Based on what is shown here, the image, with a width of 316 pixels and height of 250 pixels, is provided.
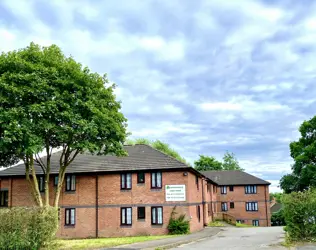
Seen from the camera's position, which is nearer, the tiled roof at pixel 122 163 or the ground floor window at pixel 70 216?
the tiled roof at pixel 122 163

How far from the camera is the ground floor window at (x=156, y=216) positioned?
2670 cm

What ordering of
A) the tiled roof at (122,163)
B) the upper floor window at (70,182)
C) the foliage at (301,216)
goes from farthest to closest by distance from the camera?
the upper floor window at (70,182) → the tiled roof at (122,163) → the foliage at (301,216)

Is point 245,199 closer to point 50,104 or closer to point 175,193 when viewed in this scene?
point 175,193

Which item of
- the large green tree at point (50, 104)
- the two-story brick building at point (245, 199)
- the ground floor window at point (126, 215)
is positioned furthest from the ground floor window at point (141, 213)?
the two-story brick building at point (245, 199)

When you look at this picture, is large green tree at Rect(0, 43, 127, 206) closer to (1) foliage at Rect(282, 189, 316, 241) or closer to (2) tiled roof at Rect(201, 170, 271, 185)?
(1) foliage at Rect(282, 189, 316, 241)

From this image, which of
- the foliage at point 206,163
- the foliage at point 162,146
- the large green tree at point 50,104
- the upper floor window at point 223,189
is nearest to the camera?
the large green tree at point 50,104

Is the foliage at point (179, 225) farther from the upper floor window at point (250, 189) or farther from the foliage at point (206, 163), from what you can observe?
the foliage at point (206, 163)

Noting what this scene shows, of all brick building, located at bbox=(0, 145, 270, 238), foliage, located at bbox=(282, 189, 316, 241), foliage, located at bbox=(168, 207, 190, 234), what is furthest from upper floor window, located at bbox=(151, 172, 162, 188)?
foliage, located at bbox=(282, 189, 316, 241)

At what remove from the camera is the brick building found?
26.9m

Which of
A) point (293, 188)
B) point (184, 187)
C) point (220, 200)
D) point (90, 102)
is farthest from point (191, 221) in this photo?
point (220, 200)

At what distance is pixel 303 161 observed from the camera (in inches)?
1619

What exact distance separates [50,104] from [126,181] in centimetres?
1086

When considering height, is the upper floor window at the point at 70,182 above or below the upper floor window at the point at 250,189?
above

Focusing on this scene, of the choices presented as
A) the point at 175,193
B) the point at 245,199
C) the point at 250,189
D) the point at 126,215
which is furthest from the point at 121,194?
the point at 250,189
